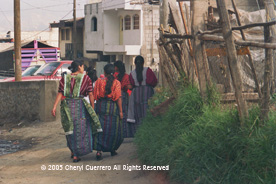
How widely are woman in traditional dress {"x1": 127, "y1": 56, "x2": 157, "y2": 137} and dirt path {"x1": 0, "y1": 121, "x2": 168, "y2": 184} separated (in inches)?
25.2

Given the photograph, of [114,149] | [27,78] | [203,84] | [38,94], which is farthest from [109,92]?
[27,78]

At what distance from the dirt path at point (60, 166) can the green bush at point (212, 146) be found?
438 millimetres

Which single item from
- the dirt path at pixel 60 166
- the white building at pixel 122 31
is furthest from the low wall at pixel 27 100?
the white building at pixel 122 31

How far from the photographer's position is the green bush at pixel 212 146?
4227mm

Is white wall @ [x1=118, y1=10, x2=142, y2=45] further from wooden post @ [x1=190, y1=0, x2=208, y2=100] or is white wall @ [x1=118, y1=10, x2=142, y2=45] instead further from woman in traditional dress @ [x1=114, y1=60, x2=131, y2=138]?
wooden post @ [x1=190, y1=0, x2=208, y2=100]

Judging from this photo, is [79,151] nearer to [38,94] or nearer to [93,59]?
[38,94]

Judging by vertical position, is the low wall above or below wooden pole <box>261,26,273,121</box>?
below

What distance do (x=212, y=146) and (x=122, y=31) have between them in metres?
32.1

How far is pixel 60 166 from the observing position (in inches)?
282

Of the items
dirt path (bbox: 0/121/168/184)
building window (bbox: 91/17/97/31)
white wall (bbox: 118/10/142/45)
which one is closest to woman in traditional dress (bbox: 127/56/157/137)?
dirt path (bbox: 0/121/168/184)

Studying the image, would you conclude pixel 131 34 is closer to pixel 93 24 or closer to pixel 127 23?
pixel 127 23

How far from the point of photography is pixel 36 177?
6.65 meters

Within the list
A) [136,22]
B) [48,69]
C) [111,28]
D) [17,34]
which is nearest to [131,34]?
[136,22]

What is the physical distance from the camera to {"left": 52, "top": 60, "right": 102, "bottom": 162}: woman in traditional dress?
7258 mm
